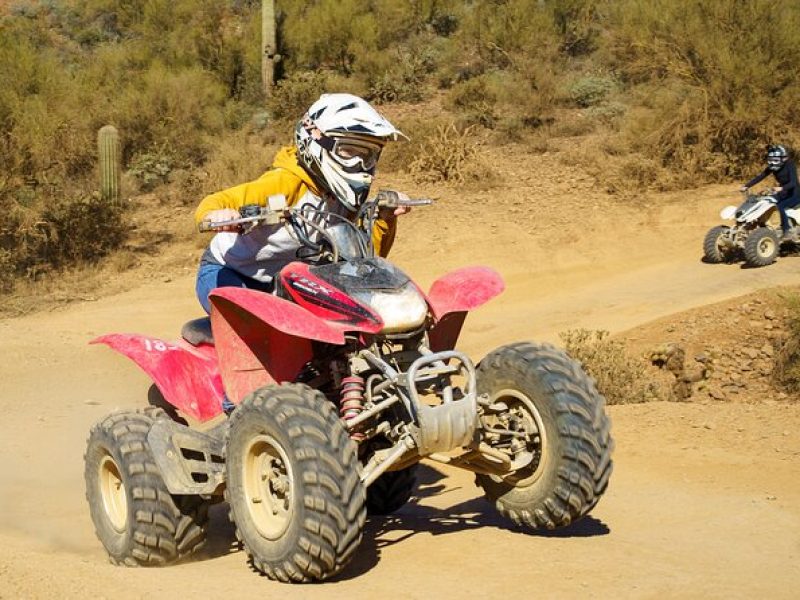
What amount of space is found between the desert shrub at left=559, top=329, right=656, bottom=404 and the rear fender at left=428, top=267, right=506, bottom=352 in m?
3.93

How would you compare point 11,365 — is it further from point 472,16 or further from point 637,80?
point 472,16

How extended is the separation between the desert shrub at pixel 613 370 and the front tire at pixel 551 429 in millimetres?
4061

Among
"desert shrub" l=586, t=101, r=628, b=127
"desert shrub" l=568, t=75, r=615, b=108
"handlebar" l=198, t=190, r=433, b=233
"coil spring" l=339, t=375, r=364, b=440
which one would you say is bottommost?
"coil spring" l=339, t=375, r=364, b=440

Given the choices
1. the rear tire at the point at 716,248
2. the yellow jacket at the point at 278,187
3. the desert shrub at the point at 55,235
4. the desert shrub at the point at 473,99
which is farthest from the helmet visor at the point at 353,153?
the desert shrub at the point at 473,99

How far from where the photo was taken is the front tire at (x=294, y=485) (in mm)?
4699

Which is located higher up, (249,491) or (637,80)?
(637,80)

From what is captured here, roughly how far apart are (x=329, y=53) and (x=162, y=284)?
42.2ft

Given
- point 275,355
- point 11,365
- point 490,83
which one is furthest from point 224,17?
point 275,355

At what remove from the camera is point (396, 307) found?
5145mm

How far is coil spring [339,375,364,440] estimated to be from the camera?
5.14 m

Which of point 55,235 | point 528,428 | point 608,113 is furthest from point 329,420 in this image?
point 608,113

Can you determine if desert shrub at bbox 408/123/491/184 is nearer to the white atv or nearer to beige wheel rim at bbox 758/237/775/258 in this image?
the white atv

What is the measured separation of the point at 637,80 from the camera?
23734mm

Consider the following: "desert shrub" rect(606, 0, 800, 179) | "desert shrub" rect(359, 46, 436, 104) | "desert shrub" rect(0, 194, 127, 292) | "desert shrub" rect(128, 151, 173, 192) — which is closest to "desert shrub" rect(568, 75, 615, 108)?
"desert shrub" rect(606, 0, 800, 179)
